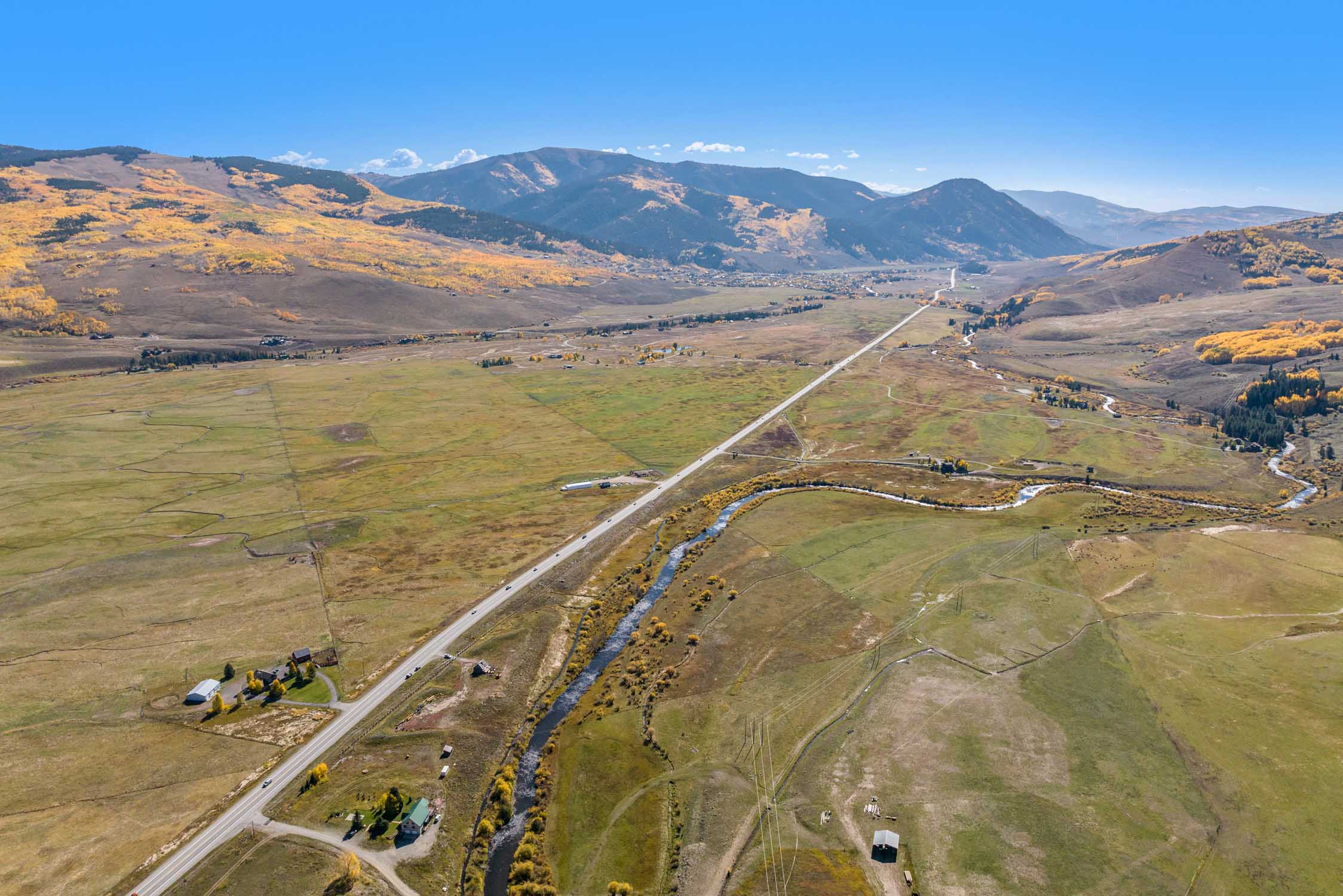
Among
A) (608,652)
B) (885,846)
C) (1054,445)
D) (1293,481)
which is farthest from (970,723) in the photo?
(1293,481)

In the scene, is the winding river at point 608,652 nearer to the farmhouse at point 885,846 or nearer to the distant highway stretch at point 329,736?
the distant highway stretch at point 329,736

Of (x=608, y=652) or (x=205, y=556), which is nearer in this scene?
(x=608, y=652)

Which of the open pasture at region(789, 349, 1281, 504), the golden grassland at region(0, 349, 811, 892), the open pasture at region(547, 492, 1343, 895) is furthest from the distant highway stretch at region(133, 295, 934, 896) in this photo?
the open pasture at region(789, 349, 1281, 504)

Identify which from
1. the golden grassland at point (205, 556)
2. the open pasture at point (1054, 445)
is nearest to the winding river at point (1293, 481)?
the open pasture at point (1054, 445)

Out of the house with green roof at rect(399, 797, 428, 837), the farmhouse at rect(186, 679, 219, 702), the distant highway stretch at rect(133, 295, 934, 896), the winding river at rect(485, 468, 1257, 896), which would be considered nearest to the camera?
the distant highway stretch at rect(133, 295, 934, 896)

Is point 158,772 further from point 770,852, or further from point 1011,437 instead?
point 1011,437

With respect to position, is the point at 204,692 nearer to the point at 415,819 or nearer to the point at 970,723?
the point at 415,819

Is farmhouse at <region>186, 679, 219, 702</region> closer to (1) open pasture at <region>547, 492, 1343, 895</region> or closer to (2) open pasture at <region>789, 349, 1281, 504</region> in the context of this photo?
(1) open pasture at <region>547, 492, 1343, 895</region>
